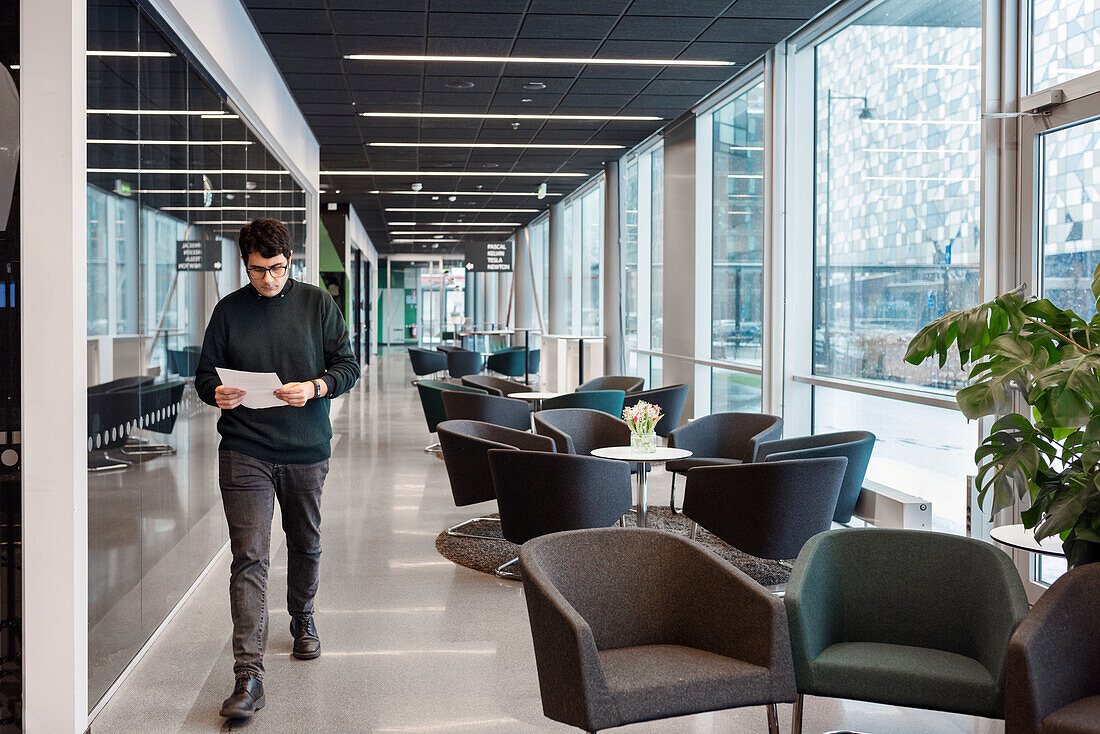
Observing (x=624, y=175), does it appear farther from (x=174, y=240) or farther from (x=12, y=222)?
(x=12, y=222)

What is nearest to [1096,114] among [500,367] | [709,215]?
[709,215]

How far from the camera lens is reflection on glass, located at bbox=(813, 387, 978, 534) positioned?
580 cm

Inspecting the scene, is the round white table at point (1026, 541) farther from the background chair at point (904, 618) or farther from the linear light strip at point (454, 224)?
the linear light strip at point (454, 224)

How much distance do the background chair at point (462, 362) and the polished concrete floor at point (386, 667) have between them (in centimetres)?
1103

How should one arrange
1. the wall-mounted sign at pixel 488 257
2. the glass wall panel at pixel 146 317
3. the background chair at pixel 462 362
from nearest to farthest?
the glass wall panel at pixel 146 317
the background chair at pixel 462 362
the wall-mounted sign at pixel 488 257

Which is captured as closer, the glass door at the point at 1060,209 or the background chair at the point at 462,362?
the glass door at the point at 1060,209

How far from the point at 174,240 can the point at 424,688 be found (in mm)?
2418

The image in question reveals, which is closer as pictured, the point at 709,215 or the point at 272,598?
the point at 272,598

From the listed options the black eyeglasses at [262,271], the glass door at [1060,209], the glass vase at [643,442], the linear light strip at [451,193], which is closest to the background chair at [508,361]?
the linear light strip at [451,193]

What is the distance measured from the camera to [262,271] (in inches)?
148

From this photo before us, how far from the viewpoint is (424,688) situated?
391 centimetres

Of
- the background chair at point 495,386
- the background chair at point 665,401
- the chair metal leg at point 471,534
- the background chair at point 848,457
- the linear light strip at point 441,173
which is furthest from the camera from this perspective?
the linear light strip at point 441,173

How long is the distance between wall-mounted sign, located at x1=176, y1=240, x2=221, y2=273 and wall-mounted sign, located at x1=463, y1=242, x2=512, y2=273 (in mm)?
14303

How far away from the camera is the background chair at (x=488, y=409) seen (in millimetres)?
8047
